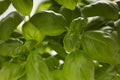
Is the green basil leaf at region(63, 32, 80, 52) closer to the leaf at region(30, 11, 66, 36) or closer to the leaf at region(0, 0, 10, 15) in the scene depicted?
the leaf at region(30, 11, 66, 36)

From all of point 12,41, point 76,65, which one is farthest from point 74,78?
point 12,41

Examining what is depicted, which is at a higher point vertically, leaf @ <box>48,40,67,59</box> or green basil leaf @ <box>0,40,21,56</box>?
green basil leaf @ <box>0,40,21,56</box>

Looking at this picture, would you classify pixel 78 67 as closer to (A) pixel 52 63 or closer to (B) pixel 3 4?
(A) pixel 52 63

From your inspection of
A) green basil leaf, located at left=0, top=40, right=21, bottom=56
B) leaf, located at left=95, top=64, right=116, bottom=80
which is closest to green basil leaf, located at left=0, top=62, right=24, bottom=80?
green basil leaf, located at left=0, top=40, right=21, bottom=56

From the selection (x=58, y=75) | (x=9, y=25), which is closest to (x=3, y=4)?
(x=9, y=25)

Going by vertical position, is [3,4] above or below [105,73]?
above

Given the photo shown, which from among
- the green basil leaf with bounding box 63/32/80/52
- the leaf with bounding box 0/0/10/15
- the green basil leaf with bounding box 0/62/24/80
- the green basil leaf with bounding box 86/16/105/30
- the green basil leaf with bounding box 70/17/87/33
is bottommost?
the green basil leaf with bounding box 86/16/105/30

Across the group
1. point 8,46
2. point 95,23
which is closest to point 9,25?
point 8,46
